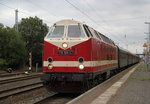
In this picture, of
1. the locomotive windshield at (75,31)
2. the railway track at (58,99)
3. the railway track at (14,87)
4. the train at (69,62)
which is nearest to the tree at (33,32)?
the railway track at (14,87)

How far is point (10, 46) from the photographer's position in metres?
40.7

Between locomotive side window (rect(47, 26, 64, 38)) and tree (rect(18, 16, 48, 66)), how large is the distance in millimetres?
37674

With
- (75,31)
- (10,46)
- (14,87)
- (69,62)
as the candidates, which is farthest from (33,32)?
(69,62)

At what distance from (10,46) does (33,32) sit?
37.2 ft

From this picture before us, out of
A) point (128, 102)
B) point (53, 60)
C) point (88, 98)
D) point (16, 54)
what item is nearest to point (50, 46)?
point (53, 60)

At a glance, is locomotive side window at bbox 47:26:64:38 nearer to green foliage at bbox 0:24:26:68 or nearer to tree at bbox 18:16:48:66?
green foliage at bbox 0:24:26:68

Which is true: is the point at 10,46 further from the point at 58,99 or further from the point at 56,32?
the point at 58,99

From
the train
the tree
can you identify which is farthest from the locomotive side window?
the tree

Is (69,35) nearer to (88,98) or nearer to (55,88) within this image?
(55,88)

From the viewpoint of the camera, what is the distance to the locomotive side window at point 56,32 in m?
12.3

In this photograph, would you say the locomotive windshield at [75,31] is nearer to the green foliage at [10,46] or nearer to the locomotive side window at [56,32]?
the locomotive side window at [56,32]

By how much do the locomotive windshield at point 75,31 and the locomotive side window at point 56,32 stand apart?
15.6 inches

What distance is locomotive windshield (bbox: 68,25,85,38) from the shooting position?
12.1m

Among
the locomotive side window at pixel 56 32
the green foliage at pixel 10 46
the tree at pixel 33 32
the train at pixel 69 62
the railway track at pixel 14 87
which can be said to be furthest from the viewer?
the tree at pixel 33 32
